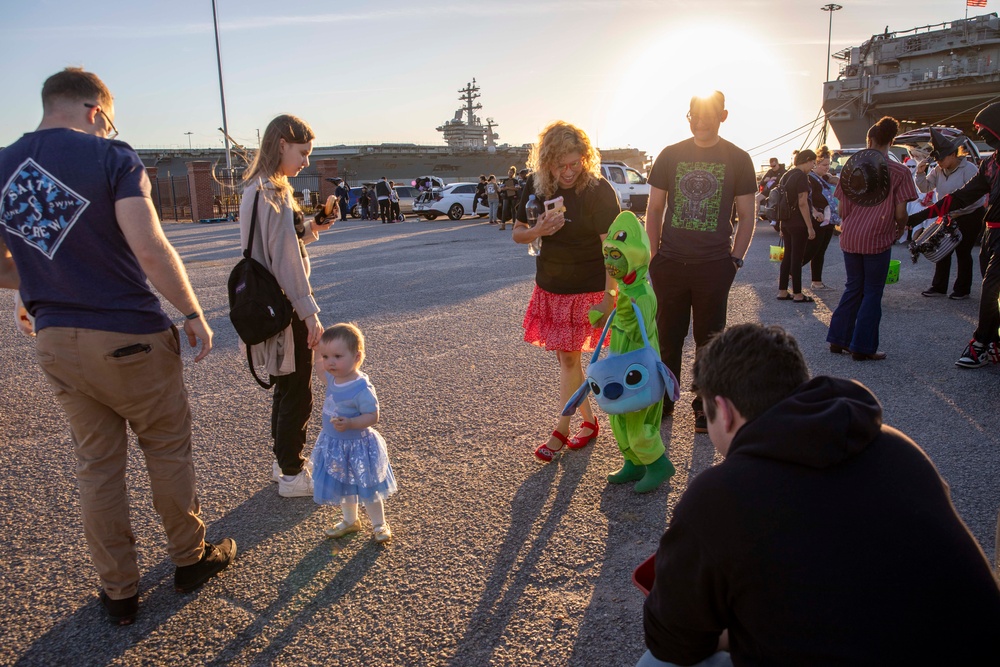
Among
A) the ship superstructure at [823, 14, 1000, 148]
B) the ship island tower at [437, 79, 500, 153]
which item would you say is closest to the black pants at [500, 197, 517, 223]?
the ship superstructure at [823, 14, 1000, 148]

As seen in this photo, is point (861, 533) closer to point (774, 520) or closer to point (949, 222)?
point (774, 520)

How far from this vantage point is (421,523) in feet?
11.3

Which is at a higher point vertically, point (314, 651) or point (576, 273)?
point (576, 273)

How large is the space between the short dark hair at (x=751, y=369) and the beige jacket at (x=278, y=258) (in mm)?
2164

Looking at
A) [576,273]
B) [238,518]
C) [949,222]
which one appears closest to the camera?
[238,518]

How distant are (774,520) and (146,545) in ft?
9.84

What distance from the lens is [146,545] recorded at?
3293mm

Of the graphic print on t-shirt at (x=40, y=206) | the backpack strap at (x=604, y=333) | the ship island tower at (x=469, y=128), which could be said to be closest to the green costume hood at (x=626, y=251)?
the backpack strap at (x=604, y=333)

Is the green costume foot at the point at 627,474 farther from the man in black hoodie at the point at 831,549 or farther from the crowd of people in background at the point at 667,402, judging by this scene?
the man in black hoodie at the point at 831,549

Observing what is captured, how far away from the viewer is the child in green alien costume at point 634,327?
Result: 11.7 ft

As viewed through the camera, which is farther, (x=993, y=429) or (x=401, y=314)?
(x=401, y=314)

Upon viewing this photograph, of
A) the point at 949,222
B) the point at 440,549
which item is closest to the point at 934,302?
the point at 949,222

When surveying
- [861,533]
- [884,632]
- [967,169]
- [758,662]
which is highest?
[967,169]

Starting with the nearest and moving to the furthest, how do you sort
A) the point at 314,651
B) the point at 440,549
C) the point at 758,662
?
the point at 758,662 < the point at 314,651 < the point at 440,549
